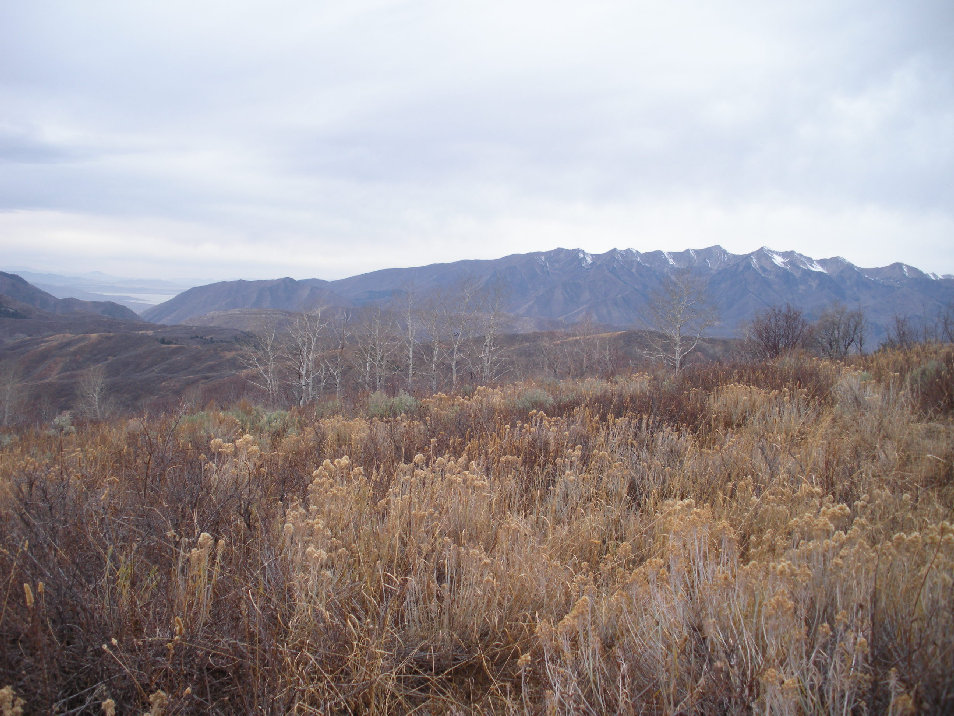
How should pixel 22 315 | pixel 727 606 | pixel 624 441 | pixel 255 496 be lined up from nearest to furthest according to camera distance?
1. pixel 727 606
2. pixel 255 496
3. pixel 624 441
4. pixel 22 315

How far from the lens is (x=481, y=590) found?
2215 mm

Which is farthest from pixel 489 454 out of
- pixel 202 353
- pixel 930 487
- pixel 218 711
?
pixel 202 353

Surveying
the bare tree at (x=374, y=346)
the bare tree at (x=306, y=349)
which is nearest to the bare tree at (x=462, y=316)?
the bare tree at (x=374, y=346)

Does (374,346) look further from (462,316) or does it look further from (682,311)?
(682,311)

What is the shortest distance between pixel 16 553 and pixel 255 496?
3.74ft

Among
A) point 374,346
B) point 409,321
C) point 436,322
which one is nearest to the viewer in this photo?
point 409,321

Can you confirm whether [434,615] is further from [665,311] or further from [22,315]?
[22,315]

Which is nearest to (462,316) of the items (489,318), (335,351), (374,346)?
(489,318)

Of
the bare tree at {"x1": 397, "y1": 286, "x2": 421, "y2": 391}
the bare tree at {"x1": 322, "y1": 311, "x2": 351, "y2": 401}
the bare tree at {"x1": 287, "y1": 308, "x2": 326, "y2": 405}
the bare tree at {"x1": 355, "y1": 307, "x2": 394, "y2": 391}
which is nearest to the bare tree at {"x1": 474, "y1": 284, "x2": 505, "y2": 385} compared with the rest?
the bare tree at {"x1": 397, "y1": 286, "x2": 421, "y2": 391}

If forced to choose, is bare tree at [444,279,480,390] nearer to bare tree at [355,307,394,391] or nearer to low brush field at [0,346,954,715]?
bare tree at [355,307,394,391]

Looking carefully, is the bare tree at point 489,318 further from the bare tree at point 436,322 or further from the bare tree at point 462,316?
the bare tree at point 436,322

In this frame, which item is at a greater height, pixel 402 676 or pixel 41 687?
pixel 41 687

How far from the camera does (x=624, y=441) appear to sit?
4930 mm

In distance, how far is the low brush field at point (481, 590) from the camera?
1579 mm
